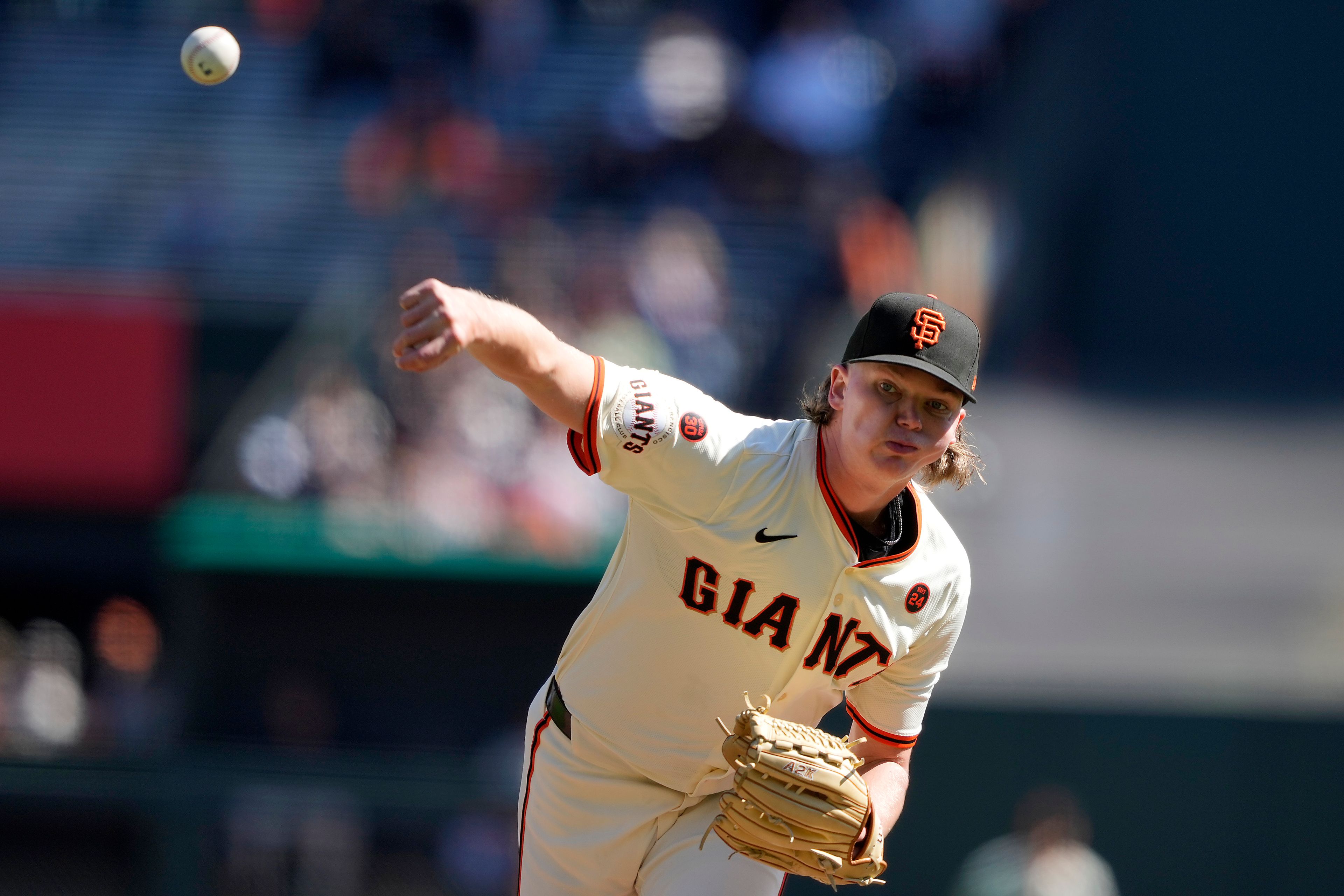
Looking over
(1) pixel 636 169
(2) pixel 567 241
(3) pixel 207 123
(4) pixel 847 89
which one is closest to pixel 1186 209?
(4) pixel 847 89

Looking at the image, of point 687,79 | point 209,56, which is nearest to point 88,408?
point 209,56

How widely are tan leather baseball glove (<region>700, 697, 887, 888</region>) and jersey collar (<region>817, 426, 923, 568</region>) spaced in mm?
397

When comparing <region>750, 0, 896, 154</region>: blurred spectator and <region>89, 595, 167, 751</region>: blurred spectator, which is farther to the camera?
<region>750, 0, 896, 154</region>: blurred spectator

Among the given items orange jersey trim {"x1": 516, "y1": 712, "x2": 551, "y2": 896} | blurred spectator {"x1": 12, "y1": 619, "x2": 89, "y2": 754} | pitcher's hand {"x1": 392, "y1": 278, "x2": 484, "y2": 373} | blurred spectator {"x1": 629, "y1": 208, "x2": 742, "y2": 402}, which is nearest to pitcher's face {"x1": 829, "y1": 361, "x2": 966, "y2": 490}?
pitcher's hand {"x1": 392, "y1": 278, "x2": 484, "y2": 373}

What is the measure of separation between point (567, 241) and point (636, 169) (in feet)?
3.44

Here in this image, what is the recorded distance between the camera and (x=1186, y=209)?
1223 cm

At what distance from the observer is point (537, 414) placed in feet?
28.8

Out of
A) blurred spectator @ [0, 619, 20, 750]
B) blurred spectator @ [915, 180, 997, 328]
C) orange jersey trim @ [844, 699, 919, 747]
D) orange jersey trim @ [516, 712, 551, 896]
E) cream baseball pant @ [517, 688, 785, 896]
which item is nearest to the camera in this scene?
cream baseball pant @ [517, 688, 785, 896]

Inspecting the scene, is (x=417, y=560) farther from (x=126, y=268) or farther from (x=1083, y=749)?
(x=1083, y=749)

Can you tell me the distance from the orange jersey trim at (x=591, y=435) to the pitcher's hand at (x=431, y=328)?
405mm

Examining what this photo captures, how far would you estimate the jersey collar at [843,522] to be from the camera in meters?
3.08

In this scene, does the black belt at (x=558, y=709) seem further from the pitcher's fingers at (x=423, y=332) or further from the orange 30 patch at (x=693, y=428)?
the pitcher's fingers at (x=423, y=332)

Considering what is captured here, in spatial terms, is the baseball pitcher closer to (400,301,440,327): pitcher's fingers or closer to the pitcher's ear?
the pitcher's ear

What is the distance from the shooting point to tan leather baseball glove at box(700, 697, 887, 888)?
2904 mm
